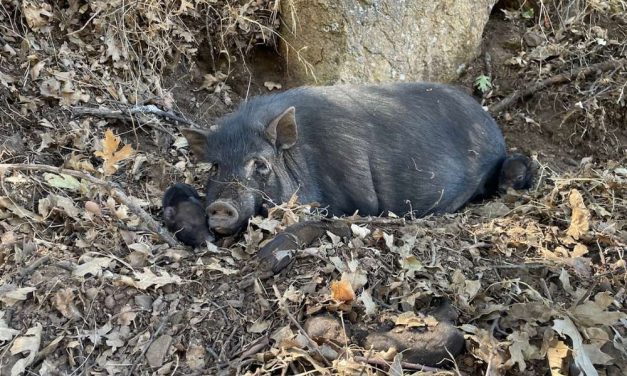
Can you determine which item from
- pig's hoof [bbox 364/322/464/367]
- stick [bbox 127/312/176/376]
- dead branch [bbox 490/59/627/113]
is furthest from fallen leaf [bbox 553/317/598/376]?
dead branch [bbox 490/59/627/113]

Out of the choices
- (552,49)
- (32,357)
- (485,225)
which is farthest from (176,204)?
(552,49)

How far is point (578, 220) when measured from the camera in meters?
3.78

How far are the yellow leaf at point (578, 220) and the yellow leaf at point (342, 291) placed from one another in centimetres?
164

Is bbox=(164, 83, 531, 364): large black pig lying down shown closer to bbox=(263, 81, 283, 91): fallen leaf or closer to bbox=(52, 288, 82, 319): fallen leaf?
bbox=(52, 288, 82, 319): fallen leaf

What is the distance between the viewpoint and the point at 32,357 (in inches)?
107

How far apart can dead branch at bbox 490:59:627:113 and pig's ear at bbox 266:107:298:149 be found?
2.94 meters

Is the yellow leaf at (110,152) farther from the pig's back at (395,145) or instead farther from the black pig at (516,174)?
the black pig at (516,174)

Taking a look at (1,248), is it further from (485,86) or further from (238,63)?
(485,86)

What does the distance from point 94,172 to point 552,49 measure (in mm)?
4825

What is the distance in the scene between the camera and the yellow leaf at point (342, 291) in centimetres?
280

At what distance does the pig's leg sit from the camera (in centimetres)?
315

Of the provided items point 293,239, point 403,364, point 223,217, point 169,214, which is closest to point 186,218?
point 169,214

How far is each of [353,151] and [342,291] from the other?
2003mm

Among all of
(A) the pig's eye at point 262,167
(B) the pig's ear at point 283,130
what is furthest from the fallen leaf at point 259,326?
(B) the pig's ear at point 283,130
